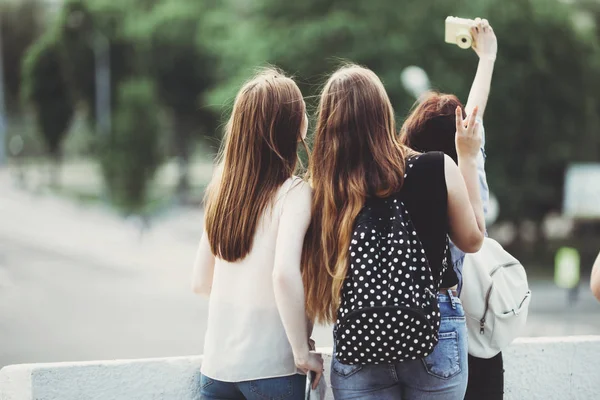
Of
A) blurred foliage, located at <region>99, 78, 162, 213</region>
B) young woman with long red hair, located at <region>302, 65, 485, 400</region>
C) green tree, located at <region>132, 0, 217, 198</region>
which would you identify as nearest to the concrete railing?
young woman with long red hair, located at <region>302, 65, 485, 400</region>

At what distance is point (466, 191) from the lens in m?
1.90

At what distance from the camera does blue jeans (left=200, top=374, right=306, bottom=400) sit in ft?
6.51

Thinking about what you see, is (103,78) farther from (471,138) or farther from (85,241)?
(471,138)

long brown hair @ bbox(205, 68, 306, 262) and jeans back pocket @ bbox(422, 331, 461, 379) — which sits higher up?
long brown hair @ bbox(205, 68, 306, 262)

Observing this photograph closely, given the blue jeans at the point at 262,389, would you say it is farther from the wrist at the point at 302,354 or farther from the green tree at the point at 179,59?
the green tree at the point at 179,59

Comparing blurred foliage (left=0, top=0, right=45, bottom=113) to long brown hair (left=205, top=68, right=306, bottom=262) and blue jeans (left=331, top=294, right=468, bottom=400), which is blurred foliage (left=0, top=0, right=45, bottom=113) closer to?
long brown hair (left=205, top=68, right=306, bottom=262)

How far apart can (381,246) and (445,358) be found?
37 centimetres

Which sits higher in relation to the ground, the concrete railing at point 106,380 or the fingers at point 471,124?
the fingers at point 471,124

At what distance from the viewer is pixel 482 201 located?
2.16 m

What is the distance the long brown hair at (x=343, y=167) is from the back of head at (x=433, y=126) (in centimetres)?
30

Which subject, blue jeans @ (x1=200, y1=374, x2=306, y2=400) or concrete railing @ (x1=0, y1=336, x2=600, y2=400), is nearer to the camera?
blue jeans @ (x1=200, y1=374, x2=306, y2=400)

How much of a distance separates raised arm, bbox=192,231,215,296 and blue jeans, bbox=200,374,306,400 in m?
0.29

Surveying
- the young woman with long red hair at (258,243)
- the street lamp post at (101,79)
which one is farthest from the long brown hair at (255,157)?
the street lamp post at (101,79)

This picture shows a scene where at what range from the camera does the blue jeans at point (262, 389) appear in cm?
199
